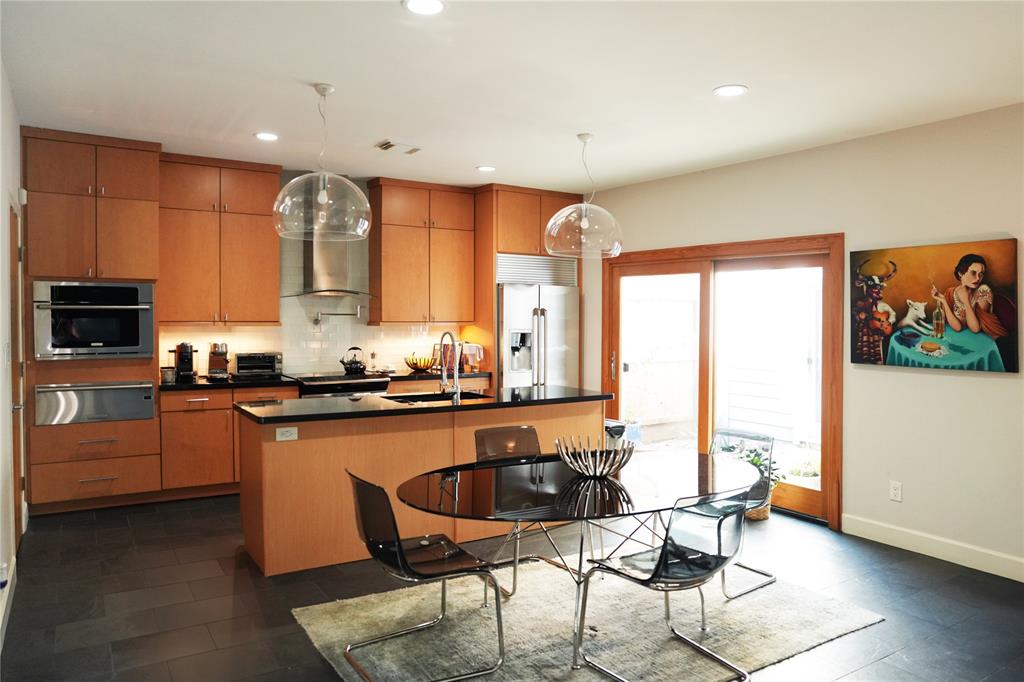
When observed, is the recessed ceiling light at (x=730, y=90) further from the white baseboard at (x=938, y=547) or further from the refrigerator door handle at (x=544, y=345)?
the refrigerator door handle at (x=544, y=345)

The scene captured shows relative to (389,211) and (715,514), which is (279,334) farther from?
(715,514)

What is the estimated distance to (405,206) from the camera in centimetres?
685

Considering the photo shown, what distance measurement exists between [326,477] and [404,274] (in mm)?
2974

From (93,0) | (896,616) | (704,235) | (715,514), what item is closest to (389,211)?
(704,235)

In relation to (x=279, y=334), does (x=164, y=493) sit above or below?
below

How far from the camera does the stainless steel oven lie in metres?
5.17

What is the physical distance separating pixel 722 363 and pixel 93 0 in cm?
492

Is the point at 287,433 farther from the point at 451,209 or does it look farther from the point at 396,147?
the point at 451,209

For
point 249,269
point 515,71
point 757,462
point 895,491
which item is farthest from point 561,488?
point 249,269

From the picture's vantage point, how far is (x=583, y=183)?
6898 mm

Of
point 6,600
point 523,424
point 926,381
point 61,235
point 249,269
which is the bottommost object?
point 6,600

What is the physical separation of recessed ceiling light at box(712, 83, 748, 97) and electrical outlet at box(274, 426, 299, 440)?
2960 mm

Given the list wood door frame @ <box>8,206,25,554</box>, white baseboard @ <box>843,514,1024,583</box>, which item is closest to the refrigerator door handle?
white baseboard @ <box>843,514,1024,583</box>

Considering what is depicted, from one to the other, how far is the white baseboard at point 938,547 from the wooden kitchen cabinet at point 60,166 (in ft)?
19.0
